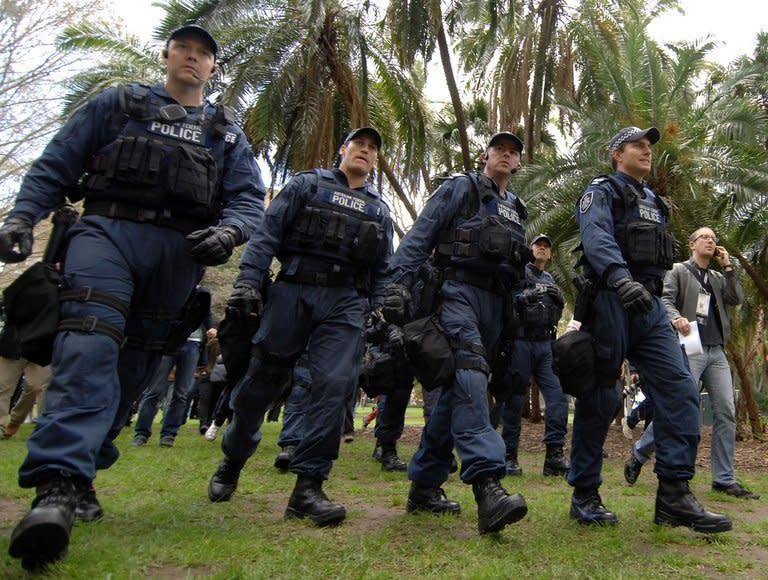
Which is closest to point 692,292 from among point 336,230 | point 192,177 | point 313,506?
point 336,230

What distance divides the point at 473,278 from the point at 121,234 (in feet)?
6.26

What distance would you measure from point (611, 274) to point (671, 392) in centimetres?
74

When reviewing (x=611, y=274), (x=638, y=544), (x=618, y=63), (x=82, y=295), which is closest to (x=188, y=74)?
(x=82, y=295)

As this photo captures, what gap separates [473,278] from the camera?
397 centimetres

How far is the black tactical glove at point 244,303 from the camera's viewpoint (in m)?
3.75

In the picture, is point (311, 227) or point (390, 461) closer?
point (311, 227)

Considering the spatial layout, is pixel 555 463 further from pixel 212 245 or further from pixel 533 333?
pixel 212 245

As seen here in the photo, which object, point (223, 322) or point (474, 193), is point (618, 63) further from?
point (223, 322)

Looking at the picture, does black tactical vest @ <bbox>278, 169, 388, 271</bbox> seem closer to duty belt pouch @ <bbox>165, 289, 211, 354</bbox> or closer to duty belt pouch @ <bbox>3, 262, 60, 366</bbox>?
duty belt pouch @ <bbox>165, 289, 211, 354</bbox>

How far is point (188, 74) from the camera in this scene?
3.54m

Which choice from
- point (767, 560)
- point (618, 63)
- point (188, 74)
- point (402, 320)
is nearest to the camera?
point (767, 560)

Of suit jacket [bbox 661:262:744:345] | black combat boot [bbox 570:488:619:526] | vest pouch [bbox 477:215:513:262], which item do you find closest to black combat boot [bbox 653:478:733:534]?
black combat boot [bbox 570:488:619:526]

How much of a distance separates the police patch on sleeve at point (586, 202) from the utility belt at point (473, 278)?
68 centimetres

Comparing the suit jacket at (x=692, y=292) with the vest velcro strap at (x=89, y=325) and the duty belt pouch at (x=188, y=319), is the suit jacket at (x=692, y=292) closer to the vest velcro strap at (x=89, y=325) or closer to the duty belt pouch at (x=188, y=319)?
the duty belt pouch at (x=188, y=319)
